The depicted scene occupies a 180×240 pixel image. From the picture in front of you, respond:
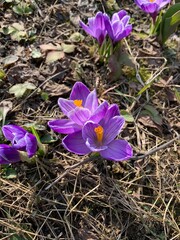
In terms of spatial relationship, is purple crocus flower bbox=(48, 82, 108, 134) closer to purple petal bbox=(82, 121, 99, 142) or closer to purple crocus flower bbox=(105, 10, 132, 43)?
purple petal bbox=(82, 121, 99, 142)

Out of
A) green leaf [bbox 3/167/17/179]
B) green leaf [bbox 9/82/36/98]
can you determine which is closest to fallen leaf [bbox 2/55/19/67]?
green leaf [bbox 9/82/36/98]

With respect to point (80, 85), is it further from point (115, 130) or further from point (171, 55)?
point (171, 55)

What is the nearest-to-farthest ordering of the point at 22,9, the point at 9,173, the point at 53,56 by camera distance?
the point at 9,173, the point at 53,56, the point at 22,9

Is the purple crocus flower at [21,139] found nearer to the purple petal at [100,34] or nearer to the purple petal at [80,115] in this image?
the purple petal at [80,115]

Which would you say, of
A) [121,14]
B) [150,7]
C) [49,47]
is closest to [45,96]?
[49,47]

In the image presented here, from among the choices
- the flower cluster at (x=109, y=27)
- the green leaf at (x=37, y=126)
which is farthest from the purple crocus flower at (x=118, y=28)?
the green leaf at (x=37, y=126)

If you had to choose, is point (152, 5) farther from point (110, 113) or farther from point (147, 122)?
point (110, 113)
